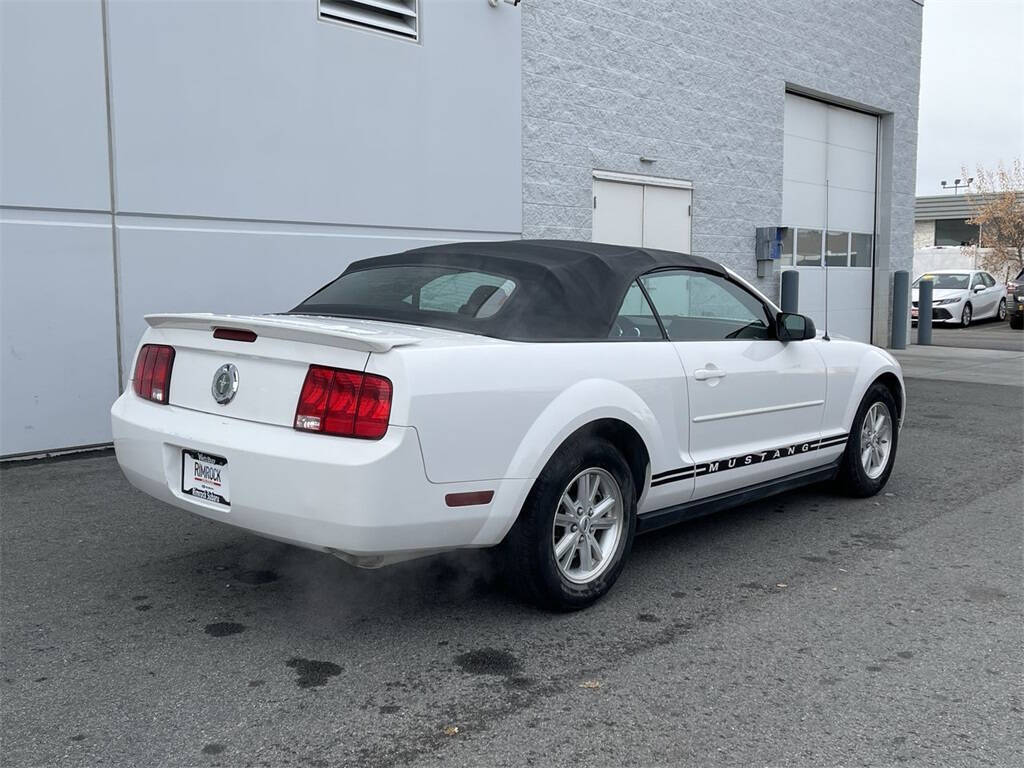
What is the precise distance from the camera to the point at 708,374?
455 cm

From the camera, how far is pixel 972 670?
346 cm

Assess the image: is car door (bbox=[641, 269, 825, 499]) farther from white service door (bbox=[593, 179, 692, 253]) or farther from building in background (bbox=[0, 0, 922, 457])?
white service door (bbox=[593, 179, 692, 253])

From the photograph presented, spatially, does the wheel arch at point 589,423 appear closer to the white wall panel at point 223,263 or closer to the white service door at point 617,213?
the white wall panel at point 223,263

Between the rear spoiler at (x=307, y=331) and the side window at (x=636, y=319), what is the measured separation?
1224 mm

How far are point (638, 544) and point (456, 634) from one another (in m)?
1.57

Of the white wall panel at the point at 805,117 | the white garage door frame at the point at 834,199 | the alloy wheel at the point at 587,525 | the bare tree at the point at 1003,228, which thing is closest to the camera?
the alloy wheel at the point at 587,525

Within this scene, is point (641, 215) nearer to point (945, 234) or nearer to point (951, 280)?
point (951, 280)

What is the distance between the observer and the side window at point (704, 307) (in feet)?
15.7

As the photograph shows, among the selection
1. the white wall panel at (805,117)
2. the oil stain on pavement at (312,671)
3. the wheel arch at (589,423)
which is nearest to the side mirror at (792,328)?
the wheel arch at (589,423)

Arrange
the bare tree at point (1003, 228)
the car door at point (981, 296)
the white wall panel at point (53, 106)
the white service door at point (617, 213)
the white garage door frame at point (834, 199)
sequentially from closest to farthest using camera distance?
the white wall panel at point (53, 106) → the white service door at point (617, 213) → the white garage door frame at point (834, 199) → the car door at point (981, 296) → the bare tree at point (1003, 228)

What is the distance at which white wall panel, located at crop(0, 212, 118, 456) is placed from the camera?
677 centimetres

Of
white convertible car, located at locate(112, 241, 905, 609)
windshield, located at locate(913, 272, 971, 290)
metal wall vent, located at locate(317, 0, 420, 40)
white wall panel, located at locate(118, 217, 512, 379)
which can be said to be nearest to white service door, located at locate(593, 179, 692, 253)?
metal wall vent, located at locate(317, 0, 420, 40)

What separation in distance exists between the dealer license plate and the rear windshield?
3.37 ft

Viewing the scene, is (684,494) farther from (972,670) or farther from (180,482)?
(180,482)
